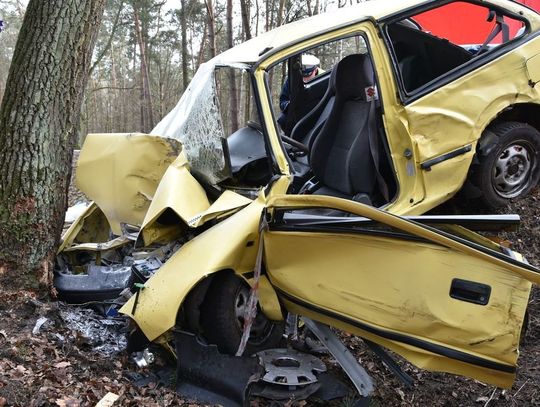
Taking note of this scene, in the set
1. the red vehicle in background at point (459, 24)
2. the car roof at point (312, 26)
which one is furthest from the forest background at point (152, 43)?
the car roof at point (312, 26)

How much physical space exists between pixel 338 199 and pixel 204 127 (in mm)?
1737

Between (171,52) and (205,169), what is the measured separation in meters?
30.5

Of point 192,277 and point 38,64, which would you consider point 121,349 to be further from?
point 38,64

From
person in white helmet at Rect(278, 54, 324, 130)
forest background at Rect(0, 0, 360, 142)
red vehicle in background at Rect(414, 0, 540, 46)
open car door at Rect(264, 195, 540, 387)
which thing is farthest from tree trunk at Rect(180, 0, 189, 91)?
open car door at Rect(264, 195, 540, 387)

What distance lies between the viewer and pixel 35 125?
12.2ft

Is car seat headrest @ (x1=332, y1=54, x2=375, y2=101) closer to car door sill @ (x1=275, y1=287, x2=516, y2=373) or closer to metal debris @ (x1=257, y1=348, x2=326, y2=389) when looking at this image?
car door sill @ (x1=275, y1=287, x2=516, y2=373)

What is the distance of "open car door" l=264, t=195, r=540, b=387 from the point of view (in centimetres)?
251

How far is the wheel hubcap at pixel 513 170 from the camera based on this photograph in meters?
4.36

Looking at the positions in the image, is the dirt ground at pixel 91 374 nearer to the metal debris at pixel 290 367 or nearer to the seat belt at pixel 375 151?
the metal debris at pixel 290 367

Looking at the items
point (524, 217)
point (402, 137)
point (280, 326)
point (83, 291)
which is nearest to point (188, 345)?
point (280, 326)

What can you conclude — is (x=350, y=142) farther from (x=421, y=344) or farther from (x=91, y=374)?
(x=91, y=374)

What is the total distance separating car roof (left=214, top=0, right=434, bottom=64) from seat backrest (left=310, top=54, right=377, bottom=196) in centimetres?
30

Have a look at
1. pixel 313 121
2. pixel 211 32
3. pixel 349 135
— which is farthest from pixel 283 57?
pixel 211 32

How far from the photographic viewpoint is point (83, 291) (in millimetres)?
3959
